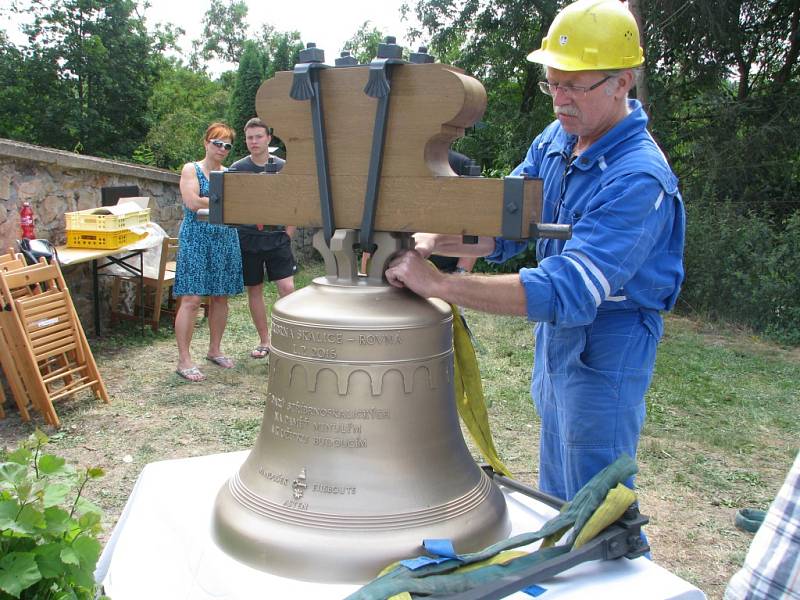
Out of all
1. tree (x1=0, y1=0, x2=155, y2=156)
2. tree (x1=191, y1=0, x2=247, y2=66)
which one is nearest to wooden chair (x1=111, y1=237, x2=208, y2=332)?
tree (x1=0, y1=0, x2=155, y2=156)

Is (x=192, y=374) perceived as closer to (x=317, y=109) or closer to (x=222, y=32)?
(x=317, y=109)

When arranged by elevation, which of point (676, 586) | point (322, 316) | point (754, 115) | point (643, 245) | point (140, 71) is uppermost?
point (140, 71)

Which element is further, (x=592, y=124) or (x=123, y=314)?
(x=123, y=314)

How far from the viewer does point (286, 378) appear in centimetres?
169

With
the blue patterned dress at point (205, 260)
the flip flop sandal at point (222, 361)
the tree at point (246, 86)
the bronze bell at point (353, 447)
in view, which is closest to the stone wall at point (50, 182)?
the blue patterned dress at point (205, 260)

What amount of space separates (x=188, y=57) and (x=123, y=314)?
4715 cm

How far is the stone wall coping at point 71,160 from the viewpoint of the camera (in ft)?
21.0

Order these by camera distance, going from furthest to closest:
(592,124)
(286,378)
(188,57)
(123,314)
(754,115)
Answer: (188,57), (754,115), (123,314), (592,124), (286,378)

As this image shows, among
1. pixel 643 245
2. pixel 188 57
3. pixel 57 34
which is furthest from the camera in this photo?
pixel 188 57

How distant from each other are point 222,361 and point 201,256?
0.96m

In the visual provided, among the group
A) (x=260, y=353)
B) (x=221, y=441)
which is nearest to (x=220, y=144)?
(x=260, y=353)

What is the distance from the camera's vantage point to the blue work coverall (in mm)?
1774

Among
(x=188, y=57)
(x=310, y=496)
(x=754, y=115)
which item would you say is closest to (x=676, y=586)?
(x=310, y=496)

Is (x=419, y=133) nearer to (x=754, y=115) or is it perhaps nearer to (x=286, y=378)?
(x=286, y=378)
